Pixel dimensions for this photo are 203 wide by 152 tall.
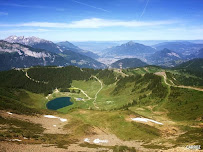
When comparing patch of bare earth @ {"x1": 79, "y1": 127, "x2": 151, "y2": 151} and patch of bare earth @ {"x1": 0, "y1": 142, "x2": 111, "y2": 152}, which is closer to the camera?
patch of bare earth @ {"x1": 0, "y1": 142, "x2": 111, "y2": 152}

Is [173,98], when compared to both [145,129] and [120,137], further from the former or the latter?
[120,137]

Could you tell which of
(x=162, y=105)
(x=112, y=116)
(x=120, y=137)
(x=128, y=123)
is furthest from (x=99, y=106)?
(x=120, y=137)

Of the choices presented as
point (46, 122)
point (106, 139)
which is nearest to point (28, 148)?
point (106, 139)

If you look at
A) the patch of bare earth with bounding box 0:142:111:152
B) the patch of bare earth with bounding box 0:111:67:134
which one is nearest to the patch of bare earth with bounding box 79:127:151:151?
the patch of bare earth with bounding box 0:111:67:134

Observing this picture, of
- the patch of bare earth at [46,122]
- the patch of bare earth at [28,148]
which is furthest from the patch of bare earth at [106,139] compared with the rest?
the patch of bare earth at [28,148]

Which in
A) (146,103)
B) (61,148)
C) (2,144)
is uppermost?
(2,144)

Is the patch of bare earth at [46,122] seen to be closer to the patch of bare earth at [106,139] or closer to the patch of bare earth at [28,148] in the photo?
the patch of bare earth at [106,139]

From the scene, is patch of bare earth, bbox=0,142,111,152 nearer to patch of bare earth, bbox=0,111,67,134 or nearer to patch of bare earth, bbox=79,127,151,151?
patch of bare earth, bbox=79,127,151,151

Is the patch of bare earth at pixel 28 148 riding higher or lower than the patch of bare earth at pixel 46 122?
higher

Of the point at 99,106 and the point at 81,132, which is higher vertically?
the point at 81,132

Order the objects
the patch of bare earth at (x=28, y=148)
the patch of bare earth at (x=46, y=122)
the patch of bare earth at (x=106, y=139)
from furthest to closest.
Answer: the patch of bare earth at (x=46, y=122) → the patch of bare earth at (x=106, y=139) → the patch of bare earth at (x=28, y=148)

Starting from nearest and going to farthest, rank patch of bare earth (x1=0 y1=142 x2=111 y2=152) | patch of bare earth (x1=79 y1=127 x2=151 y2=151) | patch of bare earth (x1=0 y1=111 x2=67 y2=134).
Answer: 1. patch of bare earth (x1=0 y1=142 x2=111 y2=152)
2. patch of bare earth (x1=79 y1=127 x2=151 y2=151)
3. patch of bare earth (x1=0 y1=111 x2=67 y2=134)
